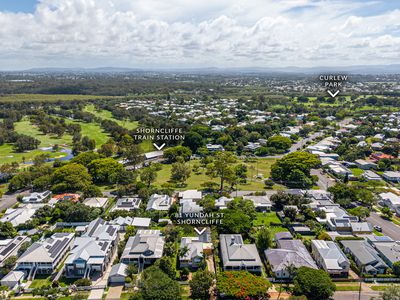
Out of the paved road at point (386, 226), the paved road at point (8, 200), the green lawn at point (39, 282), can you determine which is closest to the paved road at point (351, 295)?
the paved road at point (386, 226)

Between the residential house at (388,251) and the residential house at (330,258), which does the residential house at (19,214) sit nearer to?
the residential house at (330,258)

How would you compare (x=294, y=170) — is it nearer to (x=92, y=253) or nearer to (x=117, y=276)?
(x=117, y=276)

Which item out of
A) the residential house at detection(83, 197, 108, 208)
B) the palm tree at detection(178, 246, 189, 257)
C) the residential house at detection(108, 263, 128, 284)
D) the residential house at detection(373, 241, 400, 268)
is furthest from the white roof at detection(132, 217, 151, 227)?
the residential house at detection(373, 241, 400, 268)

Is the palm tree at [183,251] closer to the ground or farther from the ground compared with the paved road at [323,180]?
farther from the ground

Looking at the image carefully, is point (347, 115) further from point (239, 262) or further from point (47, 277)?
point (47, 277)

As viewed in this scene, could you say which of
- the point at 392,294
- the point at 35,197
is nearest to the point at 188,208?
the point at 35,197

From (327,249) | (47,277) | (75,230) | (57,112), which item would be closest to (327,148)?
(327,249)
